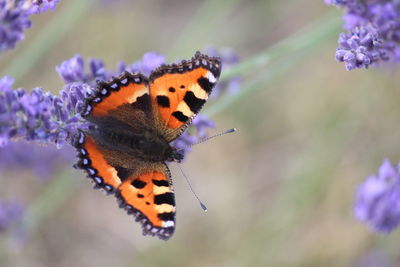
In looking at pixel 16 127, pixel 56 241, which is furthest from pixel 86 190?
pixel 16 127

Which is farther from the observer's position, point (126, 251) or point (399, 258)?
point (126, 251)

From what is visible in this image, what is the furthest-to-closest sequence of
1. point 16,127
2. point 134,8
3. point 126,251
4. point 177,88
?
point 134,8
point 126,251
point 177,88
point 16,127

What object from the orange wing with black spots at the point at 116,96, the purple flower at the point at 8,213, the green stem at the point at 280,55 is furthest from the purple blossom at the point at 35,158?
the green stem at the point at 280,55

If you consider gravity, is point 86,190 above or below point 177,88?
above

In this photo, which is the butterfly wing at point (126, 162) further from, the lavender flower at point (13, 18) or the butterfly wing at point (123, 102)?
the lavender flower at point (13, 18)

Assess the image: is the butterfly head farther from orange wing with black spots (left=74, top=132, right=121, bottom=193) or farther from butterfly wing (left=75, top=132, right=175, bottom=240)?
orange wing with black spots (left=74, top=132, right=121, bottom=193)

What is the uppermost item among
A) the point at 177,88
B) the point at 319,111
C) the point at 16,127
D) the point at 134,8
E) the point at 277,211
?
the point at 134,8

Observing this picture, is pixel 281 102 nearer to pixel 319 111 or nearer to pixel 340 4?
pixel 319 111
